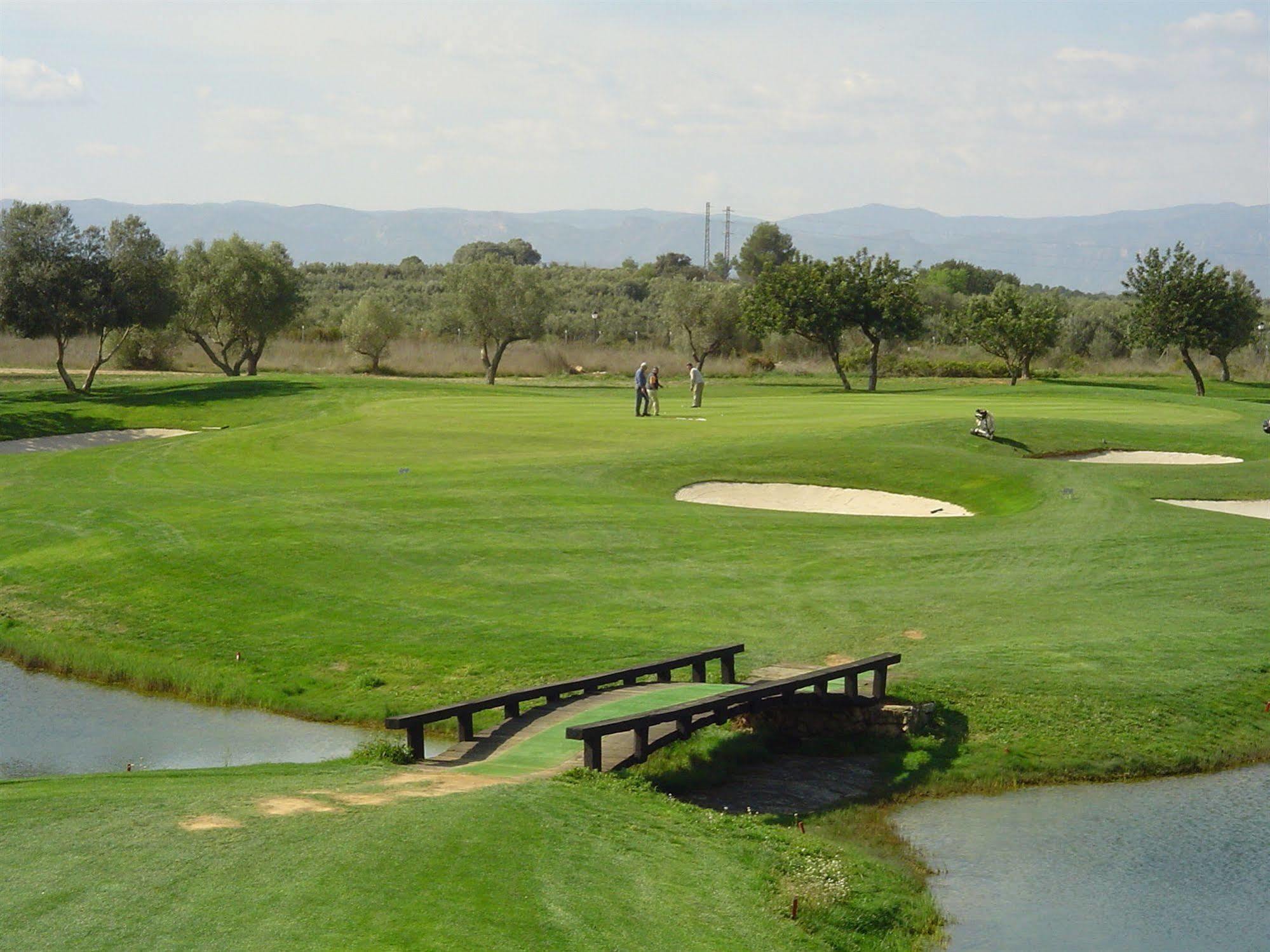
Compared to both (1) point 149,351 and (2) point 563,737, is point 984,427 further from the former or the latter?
(1) point 149,351

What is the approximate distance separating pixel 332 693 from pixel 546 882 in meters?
10.2

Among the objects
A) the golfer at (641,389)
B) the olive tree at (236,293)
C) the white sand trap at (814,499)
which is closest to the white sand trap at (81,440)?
the golfer at (641,389)

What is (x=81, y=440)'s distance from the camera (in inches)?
2046

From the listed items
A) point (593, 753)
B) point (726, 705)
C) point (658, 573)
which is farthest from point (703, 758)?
point (658, 573)

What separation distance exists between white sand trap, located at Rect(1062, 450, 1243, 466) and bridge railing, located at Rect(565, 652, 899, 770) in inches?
905

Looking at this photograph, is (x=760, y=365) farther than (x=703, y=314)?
No

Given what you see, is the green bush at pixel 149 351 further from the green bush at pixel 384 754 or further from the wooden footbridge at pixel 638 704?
the green bush at pixel 384 754

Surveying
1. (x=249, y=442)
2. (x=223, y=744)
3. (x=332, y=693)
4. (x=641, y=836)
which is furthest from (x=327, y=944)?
(x=249, y=442)

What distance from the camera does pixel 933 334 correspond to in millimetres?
113625

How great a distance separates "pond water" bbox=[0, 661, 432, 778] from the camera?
17.5m

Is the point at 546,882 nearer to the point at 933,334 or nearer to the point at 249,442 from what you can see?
the point at 249,442

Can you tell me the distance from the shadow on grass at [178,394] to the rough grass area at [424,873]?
48591mm

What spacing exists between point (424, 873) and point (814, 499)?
23.4m

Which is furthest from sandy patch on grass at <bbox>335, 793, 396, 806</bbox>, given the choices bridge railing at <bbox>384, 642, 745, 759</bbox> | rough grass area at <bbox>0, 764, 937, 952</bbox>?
bridge railing at <bbox>384, 642, 745, 759</bbox>
